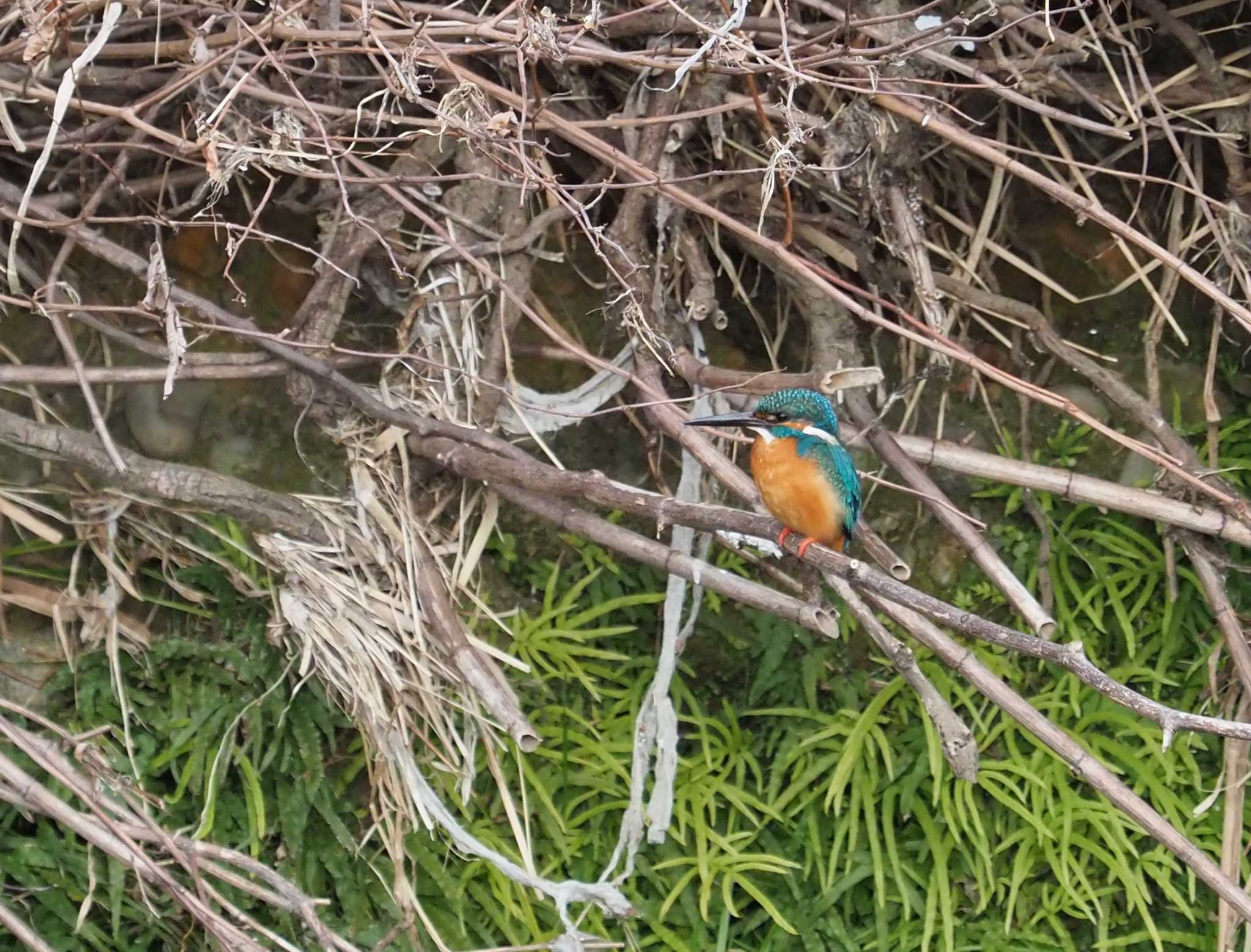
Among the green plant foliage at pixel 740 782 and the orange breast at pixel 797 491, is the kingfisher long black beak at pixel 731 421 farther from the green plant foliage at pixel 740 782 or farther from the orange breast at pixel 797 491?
the green plant foliage at pixel 740 782

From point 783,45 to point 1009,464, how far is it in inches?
45.9

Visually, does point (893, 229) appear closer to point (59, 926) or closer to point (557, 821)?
point (557, 821)

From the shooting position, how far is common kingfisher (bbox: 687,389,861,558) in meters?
2.27

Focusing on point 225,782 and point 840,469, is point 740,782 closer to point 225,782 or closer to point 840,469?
point 840,469

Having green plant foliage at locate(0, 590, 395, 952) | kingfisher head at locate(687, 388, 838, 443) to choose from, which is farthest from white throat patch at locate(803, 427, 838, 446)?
green plant foliage at locate(0, 590, 395, 952)

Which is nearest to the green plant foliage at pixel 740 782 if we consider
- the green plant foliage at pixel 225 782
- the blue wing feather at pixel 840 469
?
the green plant foliage at pixel 225 782

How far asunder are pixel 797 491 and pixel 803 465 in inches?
2.7

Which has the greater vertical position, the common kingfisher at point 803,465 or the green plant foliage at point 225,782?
the common kingfisher at point 803,465

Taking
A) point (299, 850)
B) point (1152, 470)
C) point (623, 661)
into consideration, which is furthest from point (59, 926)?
point (1152, 470)

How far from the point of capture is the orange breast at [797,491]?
7.42ft

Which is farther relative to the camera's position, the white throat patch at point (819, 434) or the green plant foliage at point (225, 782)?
the green plant foliage at point (225, 782)

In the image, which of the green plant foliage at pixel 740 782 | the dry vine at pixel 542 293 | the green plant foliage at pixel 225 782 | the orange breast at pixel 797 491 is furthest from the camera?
the green plant foliage at pixel 740 782

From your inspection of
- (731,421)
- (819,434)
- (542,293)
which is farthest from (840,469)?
(542,293)

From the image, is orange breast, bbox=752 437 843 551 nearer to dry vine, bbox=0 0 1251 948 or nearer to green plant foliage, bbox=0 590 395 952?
dry vine, bbox=0 0 1251 948
